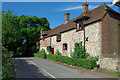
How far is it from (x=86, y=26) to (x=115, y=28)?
3992 millimetres

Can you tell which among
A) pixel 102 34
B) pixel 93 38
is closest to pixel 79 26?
pixel 93 38

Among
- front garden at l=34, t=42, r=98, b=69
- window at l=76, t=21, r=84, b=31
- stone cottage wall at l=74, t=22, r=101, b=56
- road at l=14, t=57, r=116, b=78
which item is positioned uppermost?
window at l=76, t=21, r=84, b=31

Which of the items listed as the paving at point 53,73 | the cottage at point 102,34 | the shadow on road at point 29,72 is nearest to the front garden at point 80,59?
the cottage at point 102,34

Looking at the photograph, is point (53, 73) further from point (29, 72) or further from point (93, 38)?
point (93, 38)

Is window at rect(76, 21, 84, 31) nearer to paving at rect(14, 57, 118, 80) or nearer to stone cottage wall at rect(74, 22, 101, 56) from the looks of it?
stone cottage wall at rect(74, 22, 101, 56)

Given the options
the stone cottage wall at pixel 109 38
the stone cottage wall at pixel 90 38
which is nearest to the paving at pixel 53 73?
the stone cottage wall at pixel 109 38

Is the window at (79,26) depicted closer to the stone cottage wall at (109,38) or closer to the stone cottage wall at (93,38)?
the stone cottage wall at (93,38)

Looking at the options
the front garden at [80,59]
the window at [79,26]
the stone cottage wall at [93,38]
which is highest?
the window at [79,26]

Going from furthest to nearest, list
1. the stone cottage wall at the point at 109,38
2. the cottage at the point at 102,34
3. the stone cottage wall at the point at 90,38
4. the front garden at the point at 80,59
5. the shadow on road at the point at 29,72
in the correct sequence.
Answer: the stone cottage wall at the point at 90,38
the cottage at the point at 102,34
the stone cottage wall at the point at 109,38
the front garden at the point at 80,59
the shadow on road at the point at 29,72

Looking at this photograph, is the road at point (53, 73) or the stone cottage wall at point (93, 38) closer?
the road at point (53, 73)

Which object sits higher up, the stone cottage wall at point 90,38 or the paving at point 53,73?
the stone cottage wall at point 90,38

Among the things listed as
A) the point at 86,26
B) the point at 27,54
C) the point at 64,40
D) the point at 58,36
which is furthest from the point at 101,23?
the point at 27,54

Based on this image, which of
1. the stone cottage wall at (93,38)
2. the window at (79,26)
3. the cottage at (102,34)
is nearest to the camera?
the cottage at (102,34)

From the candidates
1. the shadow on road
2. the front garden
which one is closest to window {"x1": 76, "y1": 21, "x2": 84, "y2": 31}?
the front garden
